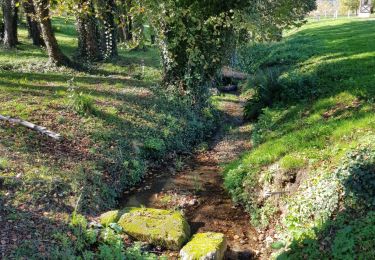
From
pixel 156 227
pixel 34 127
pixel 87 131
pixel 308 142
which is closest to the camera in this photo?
pixel 156 227

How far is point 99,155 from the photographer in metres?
9.93

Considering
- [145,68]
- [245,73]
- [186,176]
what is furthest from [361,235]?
[245,73]

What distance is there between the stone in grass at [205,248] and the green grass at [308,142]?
1.12 m

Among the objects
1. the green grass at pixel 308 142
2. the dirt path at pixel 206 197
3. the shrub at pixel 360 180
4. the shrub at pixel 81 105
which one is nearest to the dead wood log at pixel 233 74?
the green grass at pixel 308 142

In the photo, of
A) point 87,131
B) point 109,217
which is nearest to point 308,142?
point 109,217

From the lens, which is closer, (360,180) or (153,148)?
(360,180)

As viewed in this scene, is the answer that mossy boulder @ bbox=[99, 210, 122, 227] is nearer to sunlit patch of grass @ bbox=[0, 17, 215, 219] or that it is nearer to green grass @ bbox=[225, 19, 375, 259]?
sunlit patch of grass @ bbox=[0, 17, 215, 219]

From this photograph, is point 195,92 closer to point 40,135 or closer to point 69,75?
point 69,75

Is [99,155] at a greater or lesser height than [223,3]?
lesser

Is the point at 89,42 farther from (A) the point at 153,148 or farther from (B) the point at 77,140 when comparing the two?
(B) the point at 77,140

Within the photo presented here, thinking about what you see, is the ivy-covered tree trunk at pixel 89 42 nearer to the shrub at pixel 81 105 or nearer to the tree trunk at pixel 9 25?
the tree trunk at pixel 9 25

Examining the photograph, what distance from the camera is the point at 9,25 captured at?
2197 cm

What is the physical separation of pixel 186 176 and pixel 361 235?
5.30m

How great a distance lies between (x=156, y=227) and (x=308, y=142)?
405cm
